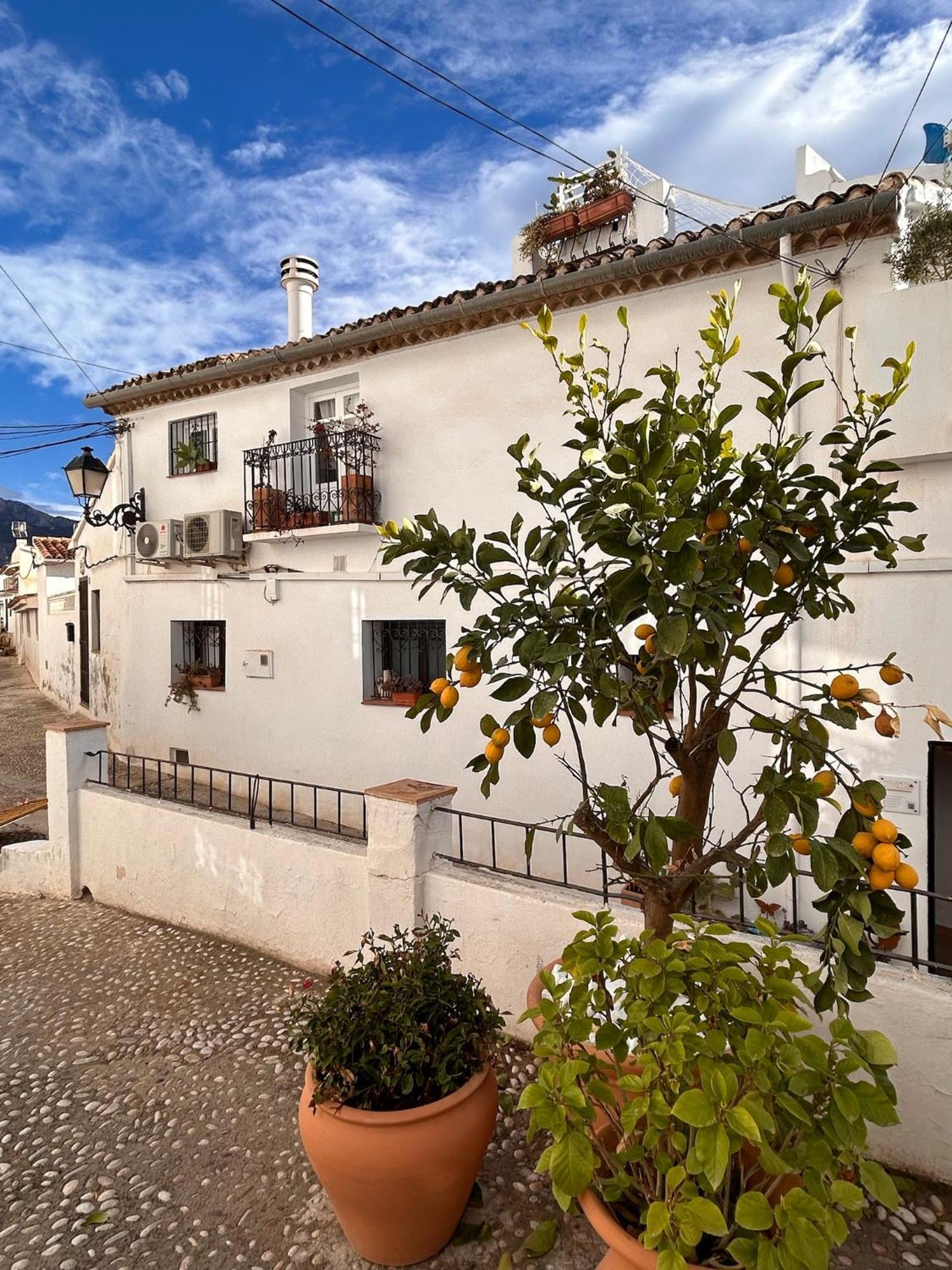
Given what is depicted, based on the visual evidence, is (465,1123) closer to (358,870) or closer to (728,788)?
(358,870)

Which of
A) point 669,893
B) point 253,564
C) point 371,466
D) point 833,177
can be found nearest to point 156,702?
point 253,564

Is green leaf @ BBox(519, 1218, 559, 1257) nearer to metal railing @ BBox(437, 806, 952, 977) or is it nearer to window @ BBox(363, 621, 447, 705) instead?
metal railing @ BBox(437, 806, 952, 977)

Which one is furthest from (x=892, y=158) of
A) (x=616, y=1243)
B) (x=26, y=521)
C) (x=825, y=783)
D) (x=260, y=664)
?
(x=26, y=521)

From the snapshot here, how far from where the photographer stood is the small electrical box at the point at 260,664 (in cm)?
841

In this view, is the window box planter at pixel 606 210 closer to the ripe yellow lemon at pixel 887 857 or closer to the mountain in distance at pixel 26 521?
the ripe yellow lemon at pixel 887 857

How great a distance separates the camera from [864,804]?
1620 millimetres

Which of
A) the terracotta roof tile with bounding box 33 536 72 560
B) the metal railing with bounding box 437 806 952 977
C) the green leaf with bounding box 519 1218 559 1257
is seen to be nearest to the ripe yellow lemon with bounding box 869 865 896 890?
the green leaf with bounding box 519 1218 559 1257

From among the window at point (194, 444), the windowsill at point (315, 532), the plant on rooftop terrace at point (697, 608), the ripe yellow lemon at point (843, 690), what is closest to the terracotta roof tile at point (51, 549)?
the window at point (194, 444)

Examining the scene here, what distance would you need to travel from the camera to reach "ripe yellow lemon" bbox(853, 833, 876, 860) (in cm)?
157

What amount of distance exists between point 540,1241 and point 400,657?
589cm

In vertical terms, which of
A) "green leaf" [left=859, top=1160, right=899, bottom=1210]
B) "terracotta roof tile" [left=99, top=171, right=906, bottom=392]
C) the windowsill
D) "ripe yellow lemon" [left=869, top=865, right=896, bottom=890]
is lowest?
"green leaf" [left=859, top=1160, right=899, bottom=1210]

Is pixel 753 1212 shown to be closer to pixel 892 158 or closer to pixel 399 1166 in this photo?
pixel 399 1166

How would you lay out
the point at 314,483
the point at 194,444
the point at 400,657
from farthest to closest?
the point at 194,444 < the point at 314,483 < the point at 400,657

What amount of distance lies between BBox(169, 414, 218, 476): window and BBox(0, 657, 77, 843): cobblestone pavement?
4.14m
